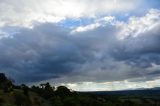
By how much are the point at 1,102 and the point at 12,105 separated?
5.94m

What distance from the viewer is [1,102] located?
19775 cm

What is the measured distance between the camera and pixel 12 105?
199625mm
